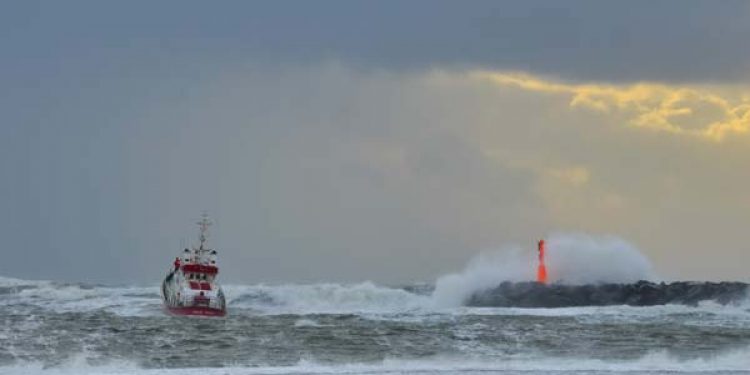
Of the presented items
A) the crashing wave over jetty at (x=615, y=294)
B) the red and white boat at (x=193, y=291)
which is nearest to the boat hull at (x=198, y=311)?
the red and white boat at (x=193, y=291)

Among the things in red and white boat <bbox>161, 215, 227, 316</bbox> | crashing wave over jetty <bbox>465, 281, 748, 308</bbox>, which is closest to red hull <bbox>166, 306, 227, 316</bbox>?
red and white boat <bbox>161, 215, 227, 316</bbox>

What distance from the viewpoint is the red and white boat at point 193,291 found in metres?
59.7

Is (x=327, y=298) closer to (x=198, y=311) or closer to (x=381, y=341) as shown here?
(x=198, y=311)

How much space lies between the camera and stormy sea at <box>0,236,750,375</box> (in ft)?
93.4

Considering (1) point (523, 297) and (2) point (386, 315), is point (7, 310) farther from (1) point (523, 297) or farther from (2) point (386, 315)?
(1) point (523, 297)

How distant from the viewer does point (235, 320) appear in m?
55.8

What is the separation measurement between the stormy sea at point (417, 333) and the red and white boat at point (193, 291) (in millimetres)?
1626

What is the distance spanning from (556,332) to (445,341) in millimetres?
5932

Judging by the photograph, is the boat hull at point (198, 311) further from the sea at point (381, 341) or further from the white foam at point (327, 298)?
the white foam at point (327, 298)

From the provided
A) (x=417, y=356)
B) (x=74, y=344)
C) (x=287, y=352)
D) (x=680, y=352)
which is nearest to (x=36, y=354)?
(x=74, y=344)

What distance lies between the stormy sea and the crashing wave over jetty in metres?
0.12

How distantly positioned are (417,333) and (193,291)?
19.7 m

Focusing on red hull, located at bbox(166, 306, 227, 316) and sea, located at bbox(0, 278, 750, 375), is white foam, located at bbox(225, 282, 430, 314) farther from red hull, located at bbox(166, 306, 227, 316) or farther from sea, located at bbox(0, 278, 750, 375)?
red hull, located at bbox(166, 306, 227, 316)

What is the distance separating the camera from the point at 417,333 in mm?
46062
